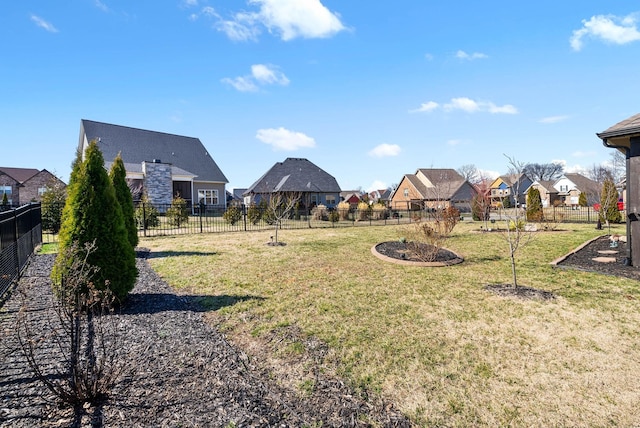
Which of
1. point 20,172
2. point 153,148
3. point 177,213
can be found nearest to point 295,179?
point 153,148

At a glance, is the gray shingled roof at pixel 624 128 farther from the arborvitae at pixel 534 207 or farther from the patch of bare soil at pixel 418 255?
the arborvitae at pixel 534 207

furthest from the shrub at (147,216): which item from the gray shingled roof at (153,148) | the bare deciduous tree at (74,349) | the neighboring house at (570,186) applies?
the neighboring house at (570,186)

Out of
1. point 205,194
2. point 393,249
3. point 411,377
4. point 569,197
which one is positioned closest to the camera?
point 411,377

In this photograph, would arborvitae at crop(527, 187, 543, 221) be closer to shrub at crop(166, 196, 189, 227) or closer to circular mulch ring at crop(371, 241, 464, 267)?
circular mulch ring at crop(371, 241, 464, 267)

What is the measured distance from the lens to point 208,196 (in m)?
34.3

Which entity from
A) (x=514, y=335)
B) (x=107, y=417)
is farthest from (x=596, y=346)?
(x=107, y=417)

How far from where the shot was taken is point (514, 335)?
4.13 m

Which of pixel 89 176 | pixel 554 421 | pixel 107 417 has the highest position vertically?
pixel 89 176

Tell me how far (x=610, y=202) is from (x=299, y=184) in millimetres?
24180

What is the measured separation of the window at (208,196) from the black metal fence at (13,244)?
2428 centimetres

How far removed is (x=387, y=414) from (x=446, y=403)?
552mm

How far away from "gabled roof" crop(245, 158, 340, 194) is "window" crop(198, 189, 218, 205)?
11.3ft

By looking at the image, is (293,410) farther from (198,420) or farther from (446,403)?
(446,403)

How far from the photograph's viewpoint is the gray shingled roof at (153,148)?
101ft
